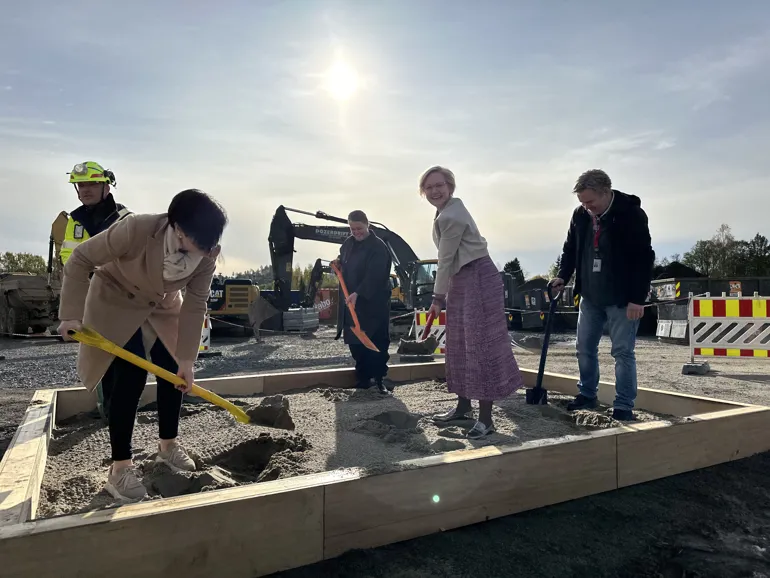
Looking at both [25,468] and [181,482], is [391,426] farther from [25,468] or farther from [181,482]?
[25,468]

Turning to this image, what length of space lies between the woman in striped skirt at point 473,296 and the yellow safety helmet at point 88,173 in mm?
1778

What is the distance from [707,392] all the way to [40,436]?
5.38 metres

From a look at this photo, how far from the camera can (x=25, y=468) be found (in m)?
2.04

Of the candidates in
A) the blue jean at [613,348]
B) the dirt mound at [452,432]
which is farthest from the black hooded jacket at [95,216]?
the blue jean at [613,348]

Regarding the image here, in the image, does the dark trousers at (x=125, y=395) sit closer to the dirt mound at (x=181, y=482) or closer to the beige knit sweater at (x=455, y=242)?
the dirt mound at (x=181, y=482)

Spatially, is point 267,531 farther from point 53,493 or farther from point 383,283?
point 383,283

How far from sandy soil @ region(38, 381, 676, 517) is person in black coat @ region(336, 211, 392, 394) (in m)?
0.60

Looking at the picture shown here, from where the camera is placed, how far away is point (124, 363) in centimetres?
211

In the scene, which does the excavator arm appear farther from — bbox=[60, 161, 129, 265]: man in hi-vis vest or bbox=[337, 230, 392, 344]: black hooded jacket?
bbox=[60, 161, 129, 265]: man in hi-vis vest

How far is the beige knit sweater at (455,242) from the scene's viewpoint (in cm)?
293

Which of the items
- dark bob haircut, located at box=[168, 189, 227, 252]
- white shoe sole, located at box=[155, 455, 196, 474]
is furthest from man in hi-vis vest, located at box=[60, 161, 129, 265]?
white shoe sole, located at box=[155, 455, 196, 474]

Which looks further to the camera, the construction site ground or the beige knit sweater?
the beige knit sweater

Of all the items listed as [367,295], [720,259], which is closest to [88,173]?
[367,295]

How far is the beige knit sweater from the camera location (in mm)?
2934
